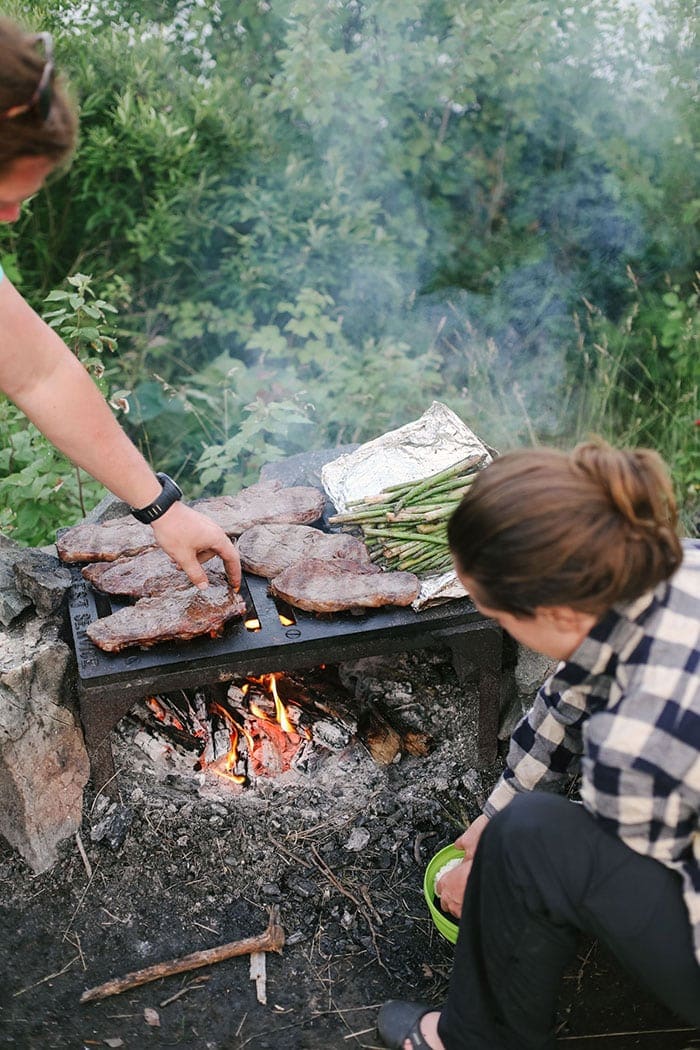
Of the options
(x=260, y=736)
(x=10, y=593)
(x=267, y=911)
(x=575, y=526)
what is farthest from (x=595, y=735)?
(x=10, y=593)

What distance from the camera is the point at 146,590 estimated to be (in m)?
3.25

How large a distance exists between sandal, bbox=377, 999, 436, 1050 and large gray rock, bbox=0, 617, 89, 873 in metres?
1.32

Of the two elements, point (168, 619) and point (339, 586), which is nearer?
point (168, 619)

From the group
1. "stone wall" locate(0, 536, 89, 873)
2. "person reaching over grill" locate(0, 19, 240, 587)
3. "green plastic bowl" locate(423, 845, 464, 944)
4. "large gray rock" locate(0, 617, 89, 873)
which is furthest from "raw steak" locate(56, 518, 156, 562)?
"green plastic bowl" locate(423, 845, 464, 944)

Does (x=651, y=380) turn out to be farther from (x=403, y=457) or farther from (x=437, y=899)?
(x=437, y=899)

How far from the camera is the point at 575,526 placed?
1927 mm

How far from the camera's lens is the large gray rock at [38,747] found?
3.13 meters

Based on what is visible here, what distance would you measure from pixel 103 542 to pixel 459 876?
1.78 metres

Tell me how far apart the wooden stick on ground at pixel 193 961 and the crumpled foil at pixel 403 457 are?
5.11ft

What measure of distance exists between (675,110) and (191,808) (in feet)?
18.0

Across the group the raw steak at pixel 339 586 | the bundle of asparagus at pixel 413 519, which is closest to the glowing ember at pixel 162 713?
the raw steak at pixel 339 586

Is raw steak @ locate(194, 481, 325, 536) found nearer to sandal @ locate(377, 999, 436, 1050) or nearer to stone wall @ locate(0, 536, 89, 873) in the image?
stone wall @ locate(0, 536, 89, 873)

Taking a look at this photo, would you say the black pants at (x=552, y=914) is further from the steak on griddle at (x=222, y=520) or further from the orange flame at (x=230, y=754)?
the steak on griddle at (x=222, y=520)

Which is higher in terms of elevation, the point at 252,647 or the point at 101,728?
the point at 252,647
